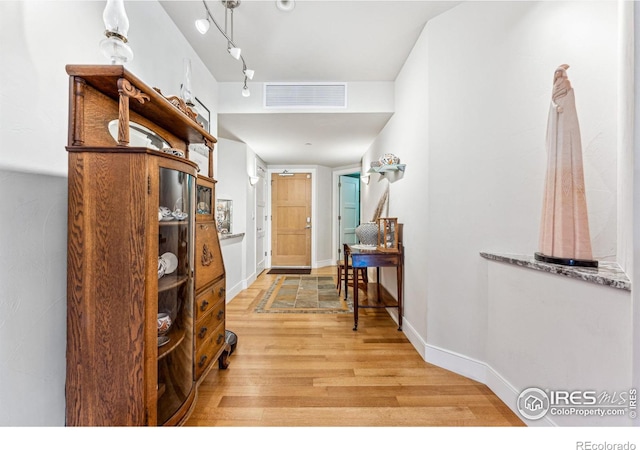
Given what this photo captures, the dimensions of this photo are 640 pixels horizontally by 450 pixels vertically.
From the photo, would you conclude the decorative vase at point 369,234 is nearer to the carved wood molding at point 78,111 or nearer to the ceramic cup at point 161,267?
the ceramic cup at point 161,267

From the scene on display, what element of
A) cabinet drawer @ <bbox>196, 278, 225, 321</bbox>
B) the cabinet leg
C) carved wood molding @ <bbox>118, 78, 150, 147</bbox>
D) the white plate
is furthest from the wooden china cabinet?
the cabinet leg

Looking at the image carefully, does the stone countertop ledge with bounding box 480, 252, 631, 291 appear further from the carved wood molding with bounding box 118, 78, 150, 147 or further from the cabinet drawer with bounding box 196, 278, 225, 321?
the carved wood molding with bounding box 118, 78, 150, 147

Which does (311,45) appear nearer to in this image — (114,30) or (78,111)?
(114,30)

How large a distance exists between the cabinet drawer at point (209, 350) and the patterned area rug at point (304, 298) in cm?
122

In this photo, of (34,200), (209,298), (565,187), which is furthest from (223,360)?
(565,187)

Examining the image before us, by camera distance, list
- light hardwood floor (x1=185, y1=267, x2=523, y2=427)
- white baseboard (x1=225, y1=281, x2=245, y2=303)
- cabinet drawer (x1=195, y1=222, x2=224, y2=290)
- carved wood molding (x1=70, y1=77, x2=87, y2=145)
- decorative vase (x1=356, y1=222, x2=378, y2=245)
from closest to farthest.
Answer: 1. carved wood molding (x1=70, y1=77, x2=87, y2=145)
2. light hardwood floor (x1=185, y1=267, x2=523, y2=427)
3. cabinet drawer (x1=195, y1=222, x2=224, y2=290)
4. decorative vase (x1=356, y1=222, x2=378, y2=245)
5. white baseboard (x1=225, y1=281, x2=245, y2=303)

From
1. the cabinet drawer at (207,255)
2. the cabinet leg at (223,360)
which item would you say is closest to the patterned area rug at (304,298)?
the cabinet leg at (223,360)

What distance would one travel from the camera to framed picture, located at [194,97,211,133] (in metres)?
2.31

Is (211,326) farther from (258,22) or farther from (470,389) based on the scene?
(258,22)

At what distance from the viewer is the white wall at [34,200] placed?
0.93 m

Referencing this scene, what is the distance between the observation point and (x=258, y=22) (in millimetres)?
1957

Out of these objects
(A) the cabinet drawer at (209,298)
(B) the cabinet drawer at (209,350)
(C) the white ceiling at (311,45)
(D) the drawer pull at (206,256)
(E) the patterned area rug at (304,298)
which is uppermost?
(C) the white ceiling at (311,45)
